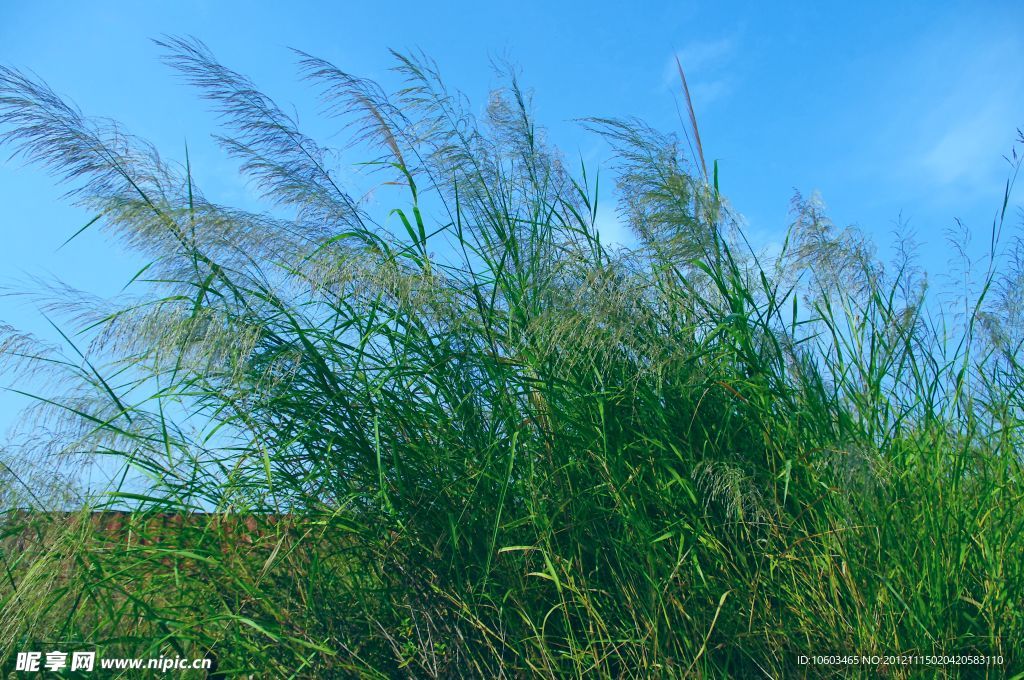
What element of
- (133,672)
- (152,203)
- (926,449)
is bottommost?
(133,672)

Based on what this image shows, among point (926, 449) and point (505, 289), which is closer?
point (926, 449)

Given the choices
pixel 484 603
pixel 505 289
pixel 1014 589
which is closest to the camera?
pixel 1014 589

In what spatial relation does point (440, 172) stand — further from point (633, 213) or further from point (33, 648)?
point (33, 648)

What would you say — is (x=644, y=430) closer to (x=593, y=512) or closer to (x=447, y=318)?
(x=593, y=512)

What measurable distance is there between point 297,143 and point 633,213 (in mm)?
1216

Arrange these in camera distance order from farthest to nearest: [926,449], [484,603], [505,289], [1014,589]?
[505,289], [926,449], [484,603], [1014,589]

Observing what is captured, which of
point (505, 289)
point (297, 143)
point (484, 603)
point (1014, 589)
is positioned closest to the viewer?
point (1014, 589)

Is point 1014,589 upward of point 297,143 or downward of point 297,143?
downward

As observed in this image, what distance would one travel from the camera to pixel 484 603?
2.16 metres

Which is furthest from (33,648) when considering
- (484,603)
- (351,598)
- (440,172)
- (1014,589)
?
(1014,589)

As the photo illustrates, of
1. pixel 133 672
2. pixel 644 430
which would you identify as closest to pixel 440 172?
pixel 644 430

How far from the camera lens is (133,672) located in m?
2.10

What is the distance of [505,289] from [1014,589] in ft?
5.38

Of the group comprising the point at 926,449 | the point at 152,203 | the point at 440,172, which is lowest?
the point at 926,449
